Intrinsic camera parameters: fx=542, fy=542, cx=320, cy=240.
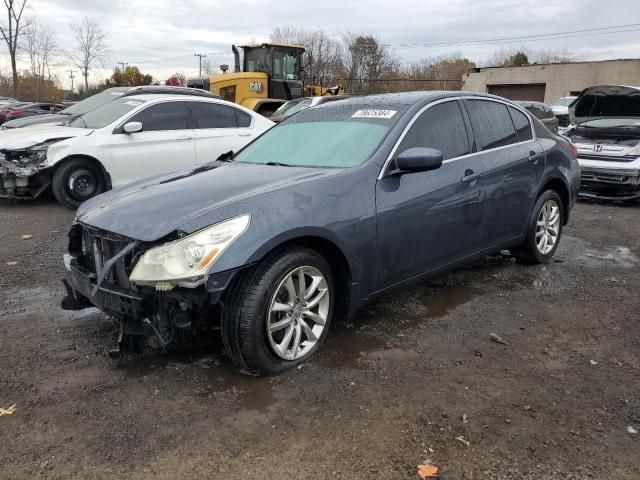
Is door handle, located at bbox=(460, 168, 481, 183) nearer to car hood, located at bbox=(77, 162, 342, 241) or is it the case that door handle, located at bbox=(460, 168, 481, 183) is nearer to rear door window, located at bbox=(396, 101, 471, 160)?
rear door window, located at bbox=(396, 101, 471, 160)

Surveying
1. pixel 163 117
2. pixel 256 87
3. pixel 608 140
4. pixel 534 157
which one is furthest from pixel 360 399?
pixel 256 87

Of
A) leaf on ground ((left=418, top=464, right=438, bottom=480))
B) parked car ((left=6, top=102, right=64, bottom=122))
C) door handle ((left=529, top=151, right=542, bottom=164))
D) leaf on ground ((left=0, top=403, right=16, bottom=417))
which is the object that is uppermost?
parked car ((left=6, top=102, right=64, bottom=122))

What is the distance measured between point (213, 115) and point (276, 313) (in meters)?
6.29

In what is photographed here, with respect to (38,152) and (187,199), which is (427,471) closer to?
(187,199)

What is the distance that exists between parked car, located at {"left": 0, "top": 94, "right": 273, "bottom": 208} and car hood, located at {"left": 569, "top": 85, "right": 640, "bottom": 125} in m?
6.53

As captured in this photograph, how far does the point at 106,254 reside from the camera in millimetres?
3209

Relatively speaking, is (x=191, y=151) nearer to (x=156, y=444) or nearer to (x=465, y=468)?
(x=156, y=444)

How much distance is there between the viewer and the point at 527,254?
5.31m

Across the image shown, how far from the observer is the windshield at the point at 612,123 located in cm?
928

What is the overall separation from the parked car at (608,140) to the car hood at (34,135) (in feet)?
26.2

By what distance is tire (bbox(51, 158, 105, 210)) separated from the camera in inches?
305

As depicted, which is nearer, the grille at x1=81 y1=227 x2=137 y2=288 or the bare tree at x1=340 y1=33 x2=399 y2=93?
the grille at x1=81 y1=227 x2=137 y2=288

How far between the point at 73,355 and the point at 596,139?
887 centimetres

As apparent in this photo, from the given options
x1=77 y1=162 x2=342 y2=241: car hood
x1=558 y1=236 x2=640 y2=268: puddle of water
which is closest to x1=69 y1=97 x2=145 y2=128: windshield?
x1=77 y1=162 x2=342 y2=241: car hood
